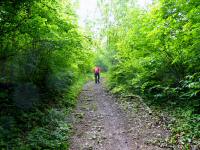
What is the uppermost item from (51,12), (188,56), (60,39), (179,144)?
(51,12)

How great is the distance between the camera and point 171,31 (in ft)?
34.9

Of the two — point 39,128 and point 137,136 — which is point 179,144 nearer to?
point 137,136

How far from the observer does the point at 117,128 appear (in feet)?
32.6

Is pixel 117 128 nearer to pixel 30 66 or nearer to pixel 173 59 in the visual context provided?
pixel 173 59

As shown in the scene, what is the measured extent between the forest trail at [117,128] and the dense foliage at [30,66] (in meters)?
0.73

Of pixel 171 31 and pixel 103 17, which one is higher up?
pixel 103 17

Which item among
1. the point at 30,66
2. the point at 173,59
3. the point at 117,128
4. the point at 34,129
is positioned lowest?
the point at 117,128

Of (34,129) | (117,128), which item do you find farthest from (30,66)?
(117,128)

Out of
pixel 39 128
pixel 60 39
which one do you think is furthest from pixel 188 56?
pixel 39 128

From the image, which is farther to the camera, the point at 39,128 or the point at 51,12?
the point at 51,12

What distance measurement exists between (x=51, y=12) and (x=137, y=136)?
5813 millimetres

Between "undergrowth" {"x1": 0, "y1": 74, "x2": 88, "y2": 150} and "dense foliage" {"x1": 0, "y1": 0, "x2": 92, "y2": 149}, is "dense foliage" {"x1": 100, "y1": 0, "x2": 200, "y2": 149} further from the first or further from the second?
"undergrowth" {"x1": 0, "y1": 74, "x2": 88, "y2": 150}

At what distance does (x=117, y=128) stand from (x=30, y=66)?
4661 mm

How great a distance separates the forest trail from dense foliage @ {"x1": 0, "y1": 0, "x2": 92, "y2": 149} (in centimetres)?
73
